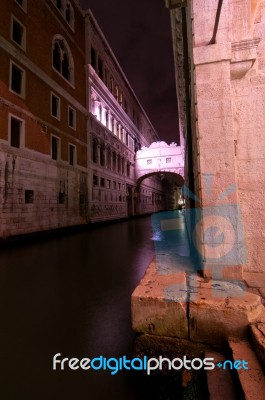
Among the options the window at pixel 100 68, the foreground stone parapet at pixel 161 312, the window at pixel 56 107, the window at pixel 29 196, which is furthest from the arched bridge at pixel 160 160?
the foreground stone parapet at pixel 161 312

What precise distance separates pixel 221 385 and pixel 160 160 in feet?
88.7

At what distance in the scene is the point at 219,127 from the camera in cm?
266

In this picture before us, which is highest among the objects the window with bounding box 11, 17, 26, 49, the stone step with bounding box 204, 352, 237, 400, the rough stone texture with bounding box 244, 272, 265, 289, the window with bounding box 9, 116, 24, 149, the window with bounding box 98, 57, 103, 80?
the window with bounding box 98, 57, 103, 80

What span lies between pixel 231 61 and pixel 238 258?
242cm

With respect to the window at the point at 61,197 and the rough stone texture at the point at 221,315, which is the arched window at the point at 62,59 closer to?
the window at the point at 61,197

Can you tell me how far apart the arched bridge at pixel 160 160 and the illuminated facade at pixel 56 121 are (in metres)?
5.41

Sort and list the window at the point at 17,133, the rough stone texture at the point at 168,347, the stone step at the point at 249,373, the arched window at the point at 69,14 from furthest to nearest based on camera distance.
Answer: the arched window at the point at 69,14
the window at the point at 17,133
the rough stone texture at the point at 168,347
the stone step at the point at 249,373

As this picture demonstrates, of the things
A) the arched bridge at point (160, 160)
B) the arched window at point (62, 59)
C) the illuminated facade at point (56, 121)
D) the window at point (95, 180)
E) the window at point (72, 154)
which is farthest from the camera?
the arched bridge at point (160, 160)

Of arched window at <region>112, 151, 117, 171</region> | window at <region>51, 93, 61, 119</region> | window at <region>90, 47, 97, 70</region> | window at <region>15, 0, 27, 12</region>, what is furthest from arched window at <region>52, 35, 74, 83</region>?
arched window at <region>112, 151, 117, 171</region>

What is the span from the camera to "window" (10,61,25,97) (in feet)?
36.0

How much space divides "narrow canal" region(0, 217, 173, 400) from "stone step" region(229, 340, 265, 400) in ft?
2.79

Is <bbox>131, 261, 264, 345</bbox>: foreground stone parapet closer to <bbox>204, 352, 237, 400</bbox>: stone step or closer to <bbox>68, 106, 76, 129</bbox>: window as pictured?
<bbox>204, 352, 237, 400</bbox>: stone step

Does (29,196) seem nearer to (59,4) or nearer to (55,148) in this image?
(55,148)

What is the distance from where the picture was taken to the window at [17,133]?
1070 centimetres
